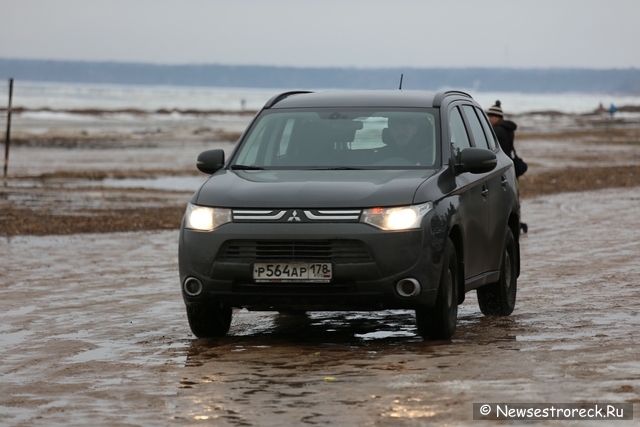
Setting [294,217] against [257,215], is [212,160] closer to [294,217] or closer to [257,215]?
[257,215]

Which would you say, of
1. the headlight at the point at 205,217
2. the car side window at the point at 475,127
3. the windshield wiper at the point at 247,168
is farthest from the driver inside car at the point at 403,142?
the headlight at the point at 205,217

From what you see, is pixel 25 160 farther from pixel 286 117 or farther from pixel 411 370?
pixel 411 370

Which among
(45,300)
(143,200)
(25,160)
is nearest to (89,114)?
(25,160)

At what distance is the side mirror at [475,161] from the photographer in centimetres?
904

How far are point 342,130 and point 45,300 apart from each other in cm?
352

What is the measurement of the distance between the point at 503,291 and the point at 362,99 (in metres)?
1.96

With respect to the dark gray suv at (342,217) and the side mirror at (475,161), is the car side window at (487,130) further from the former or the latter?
the side mirror at (475,161)

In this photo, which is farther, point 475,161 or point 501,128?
point 501,128

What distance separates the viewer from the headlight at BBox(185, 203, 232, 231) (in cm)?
844

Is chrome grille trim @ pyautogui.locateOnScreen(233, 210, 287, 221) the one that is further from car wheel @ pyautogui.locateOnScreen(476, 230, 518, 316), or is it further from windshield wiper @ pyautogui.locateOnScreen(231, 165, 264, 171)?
car wheel @ pyautogui.locateOnScreen(476, 230, 518, 316)

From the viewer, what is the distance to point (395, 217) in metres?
8.27

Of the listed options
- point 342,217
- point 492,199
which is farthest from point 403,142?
point 342,217

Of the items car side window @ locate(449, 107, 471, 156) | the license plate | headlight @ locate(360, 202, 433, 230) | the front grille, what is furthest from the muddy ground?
car side window @ locate(449, 107, 471, 156)

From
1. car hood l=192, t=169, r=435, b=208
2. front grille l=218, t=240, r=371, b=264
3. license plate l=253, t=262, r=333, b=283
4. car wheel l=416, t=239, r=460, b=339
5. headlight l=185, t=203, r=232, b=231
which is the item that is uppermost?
car hood l=192, t=169, r=435, b=208
